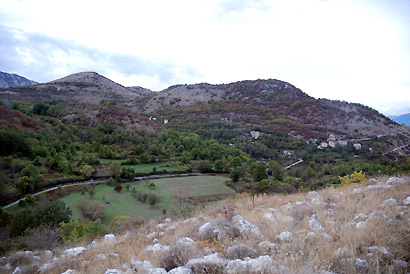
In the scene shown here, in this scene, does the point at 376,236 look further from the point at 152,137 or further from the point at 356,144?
the point at 356,144

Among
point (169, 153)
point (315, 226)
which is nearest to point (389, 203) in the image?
point (315, 226)

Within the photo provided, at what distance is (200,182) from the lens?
1324 inches

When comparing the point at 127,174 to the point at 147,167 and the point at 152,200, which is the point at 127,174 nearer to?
the point at 147,167

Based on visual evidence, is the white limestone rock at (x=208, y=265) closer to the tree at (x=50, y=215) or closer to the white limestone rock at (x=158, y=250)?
the white limestone rock at (x=158, y=250)

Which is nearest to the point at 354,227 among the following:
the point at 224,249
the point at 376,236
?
the point at 376,236

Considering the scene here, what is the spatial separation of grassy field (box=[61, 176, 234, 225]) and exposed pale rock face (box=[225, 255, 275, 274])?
53.1 feet

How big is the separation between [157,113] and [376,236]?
87833 millimetres

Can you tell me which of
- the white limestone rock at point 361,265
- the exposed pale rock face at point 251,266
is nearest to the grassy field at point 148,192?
the exposed pale rock face at point 251,266

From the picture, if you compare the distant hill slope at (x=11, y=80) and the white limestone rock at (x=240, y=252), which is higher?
the distant hill slope at (x=11, y=80)

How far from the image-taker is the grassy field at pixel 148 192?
22.0 meters

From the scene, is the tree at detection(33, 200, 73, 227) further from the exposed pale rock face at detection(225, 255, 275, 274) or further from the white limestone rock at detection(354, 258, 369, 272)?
the white limestone rock at detection(354, 258, 369, 272)

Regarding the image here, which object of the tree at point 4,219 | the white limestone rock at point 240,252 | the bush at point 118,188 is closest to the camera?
the white limestone rock at point 240,252

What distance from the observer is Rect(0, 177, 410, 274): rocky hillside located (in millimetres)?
3143

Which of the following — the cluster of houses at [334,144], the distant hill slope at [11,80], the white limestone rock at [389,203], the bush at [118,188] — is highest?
the distant hill slope at [11,80]
